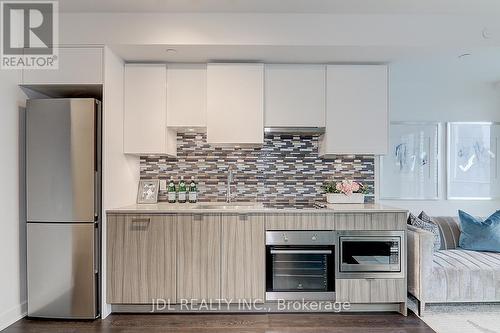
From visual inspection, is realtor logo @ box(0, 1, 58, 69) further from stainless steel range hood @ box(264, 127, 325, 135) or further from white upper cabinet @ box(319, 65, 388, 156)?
white upper cabinet @ box(319, 65, 388, 156)

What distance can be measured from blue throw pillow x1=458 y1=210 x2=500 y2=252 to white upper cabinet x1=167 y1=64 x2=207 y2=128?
2.87 m

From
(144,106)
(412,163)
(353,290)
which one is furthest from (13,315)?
(412,163)

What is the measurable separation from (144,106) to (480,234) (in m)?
3.55

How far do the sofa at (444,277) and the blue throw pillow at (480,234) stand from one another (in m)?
0.43

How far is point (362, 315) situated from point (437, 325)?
1.83 feet

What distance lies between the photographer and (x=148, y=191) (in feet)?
11.4

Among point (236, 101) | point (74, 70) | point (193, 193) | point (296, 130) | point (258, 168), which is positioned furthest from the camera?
point (258, 168)

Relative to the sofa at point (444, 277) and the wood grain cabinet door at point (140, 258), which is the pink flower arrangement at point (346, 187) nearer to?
the sofa at point (444, 277)

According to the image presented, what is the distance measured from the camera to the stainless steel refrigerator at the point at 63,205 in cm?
274

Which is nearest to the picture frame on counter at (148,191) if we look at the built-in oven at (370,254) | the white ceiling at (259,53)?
the white ceiling at (259,53)

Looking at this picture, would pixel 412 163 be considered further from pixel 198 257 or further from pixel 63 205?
pixel 63 205

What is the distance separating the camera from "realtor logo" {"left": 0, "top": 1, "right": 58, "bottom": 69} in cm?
Answer: 278

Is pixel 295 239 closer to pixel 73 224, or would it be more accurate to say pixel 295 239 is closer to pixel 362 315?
pixel 362 315

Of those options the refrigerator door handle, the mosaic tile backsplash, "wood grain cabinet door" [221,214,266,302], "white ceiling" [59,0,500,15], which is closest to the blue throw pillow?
the mosaic tile backsplash
